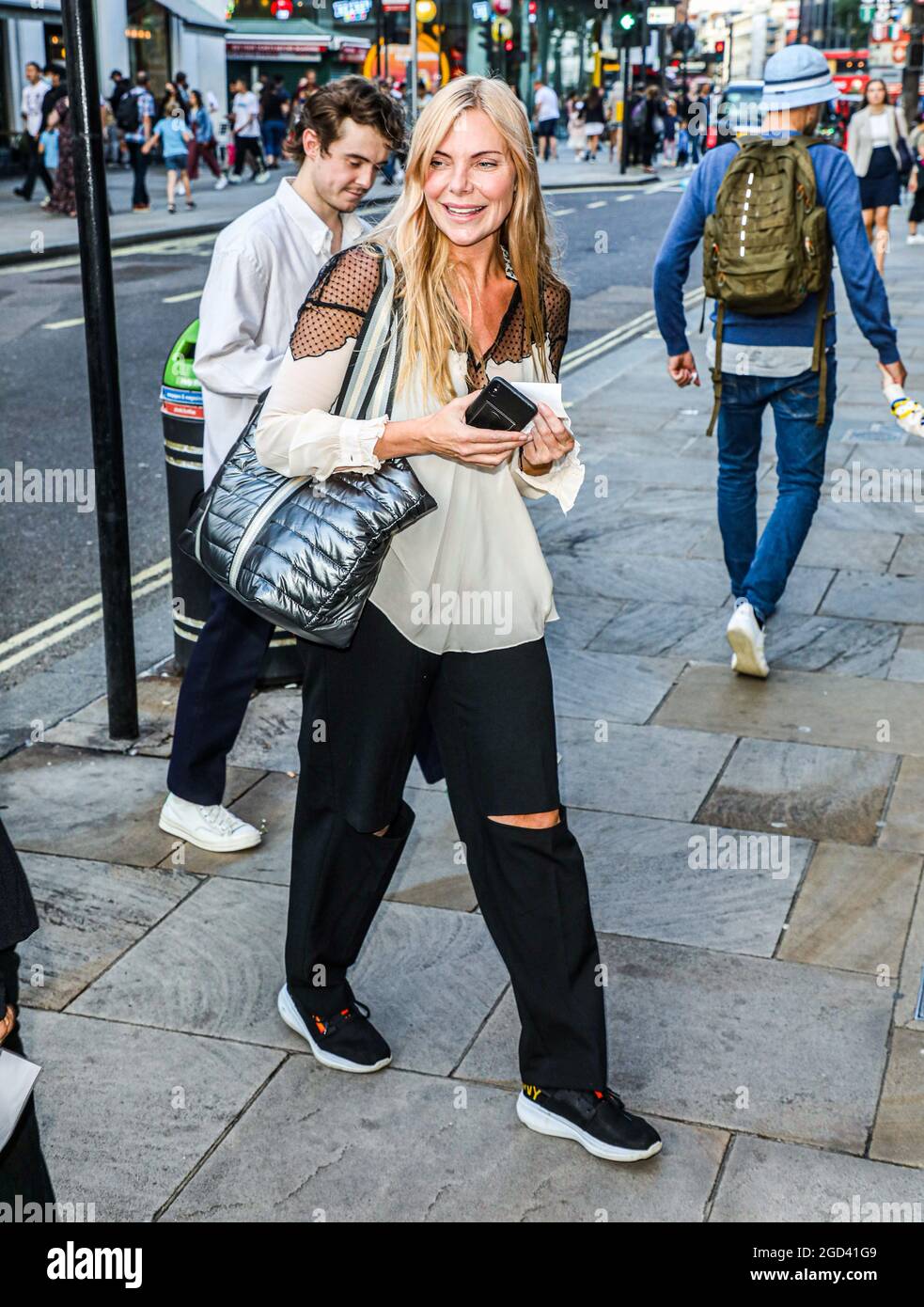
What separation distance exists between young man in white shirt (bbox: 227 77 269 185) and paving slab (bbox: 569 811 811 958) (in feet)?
86.3

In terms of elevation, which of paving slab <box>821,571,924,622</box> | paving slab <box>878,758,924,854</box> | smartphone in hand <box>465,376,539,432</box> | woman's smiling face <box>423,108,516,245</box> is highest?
woman's smiling face <box>423,108,516,245</box>

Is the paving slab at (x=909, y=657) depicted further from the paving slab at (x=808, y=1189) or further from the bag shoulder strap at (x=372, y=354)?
the bag shoulder strap at (x=372, y=354)

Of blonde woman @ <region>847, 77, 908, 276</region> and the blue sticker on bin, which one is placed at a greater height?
blonde woman @ <region>847, 77, 908, 276</region>

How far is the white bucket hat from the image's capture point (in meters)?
4.96

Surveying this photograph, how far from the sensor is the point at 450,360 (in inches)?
107

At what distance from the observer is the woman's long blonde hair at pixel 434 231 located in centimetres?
266

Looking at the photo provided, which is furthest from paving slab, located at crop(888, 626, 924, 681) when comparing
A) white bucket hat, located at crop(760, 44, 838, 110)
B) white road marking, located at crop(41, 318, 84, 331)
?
white road marking, located at crop(41, 318, 84, 331)

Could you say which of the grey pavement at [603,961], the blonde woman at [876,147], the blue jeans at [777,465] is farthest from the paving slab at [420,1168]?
the blonde woman at [876,147]

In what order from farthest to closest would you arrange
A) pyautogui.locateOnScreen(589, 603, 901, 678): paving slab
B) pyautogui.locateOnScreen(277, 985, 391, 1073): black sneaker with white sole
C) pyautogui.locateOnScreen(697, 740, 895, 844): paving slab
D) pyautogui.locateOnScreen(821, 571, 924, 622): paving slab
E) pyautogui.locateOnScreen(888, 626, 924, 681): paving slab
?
pyautogui.locateOnScreen(821, 571, 924, 622): paving slab
pyautogui.locateOnScreen(589, 603, 901, 678): paving slab
pyautogui.locateOnScreen(888, 626, 924, 681): paving slab
pyautogui.locateOnScreen(697, 740, 895, 844): paving slab
pyautogui.locateOnScreen(277, 985, 391, 1073): black sneaker with white sole

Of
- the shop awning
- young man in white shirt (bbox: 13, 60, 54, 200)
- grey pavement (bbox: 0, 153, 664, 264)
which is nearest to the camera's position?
grey pavement (bbox: 0, 153, 664, 264)

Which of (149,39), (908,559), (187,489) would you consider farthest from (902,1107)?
(149,39)

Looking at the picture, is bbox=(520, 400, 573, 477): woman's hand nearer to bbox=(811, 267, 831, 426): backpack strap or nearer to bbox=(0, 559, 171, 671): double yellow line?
bbox=(811, 267, 831, 426): backpack strap

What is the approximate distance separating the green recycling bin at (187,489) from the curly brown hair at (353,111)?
102cm
